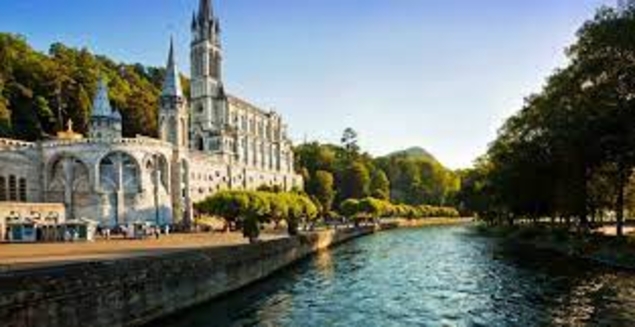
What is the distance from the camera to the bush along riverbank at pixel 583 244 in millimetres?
51656

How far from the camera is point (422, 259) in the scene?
215 ft

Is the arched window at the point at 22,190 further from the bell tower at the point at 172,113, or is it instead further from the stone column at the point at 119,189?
the bell tower at the point at 172,113

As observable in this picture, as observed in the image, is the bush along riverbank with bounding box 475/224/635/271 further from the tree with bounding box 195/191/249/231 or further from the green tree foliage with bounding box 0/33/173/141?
the green tree foliage with bounding box 0/33/173/141

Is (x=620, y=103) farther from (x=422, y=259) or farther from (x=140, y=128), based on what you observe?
(x=140, y=128)

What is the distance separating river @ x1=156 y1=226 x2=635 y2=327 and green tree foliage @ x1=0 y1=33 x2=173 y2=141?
7858 centimetres

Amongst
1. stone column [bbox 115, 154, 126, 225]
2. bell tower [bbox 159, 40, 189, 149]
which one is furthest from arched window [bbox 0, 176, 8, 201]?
bell tower [bbox 159, 40, 189, 149]

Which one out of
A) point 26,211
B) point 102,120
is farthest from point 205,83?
point 26,211

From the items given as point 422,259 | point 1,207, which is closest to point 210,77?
point 1,207

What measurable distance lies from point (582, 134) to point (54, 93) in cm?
10207

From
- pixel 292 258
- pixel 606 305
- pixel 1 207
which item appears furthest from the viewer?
pixel 1 207

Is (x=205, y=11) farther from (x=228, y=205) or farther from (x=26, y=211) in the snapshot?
(x=26, y=211)

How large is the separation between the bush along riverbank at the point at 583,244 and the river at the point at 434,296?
73.6 inches

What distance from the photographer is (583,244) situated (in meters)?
60.9

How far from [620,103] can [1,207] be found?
55.7m
